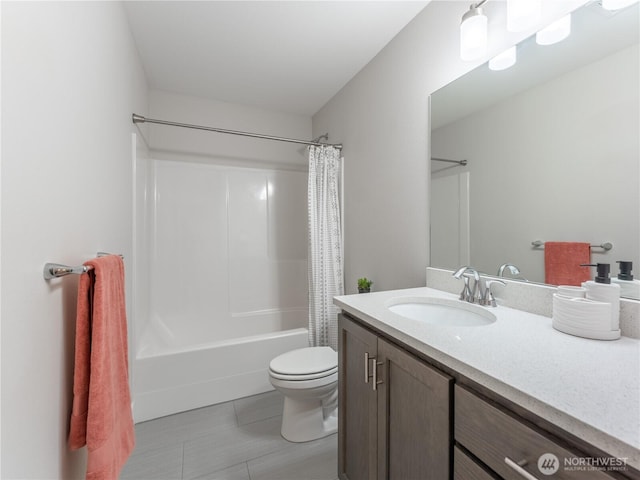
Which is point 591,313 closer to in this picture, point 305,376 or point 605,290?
point 605,290

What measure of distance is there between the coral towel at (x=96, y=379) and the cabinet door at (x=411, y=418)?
0.84m

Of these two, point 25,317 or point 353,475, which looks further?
point 353,475

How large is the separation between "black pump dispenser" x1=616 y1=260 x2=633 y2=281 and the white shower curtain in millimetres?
1703

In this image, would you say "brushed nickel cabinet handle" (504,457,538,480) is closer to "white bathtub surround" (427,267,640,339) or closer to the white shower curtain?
"white bathtub surround" (427,267,640,339)

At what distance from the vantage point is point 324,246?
2.34 metres

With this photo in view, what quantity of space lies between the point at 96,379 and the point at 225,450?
3.58 feet

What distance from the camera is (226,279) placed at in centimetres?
276

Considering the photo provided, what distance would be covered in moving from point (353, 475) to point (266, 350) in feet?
3.67

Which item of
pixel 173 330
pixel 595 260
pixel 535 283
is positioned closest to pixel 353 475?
pixel 535 283

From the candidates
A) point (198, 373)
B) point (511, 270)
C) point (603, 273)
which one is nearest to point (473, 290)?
point (511, 270)

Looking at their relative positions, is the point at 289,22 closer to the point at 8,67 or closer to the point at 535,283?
the point at 8,67

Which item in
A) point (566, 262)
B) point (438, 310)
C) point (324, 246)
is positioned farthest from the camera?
point (324, 246)

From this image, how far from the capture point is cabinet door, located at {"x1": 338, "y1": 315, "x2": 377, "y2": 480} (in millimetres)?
1028

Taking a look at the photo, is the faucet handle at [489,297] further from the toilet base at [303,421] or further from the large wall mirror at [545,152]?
the toilet base at [303,421]
